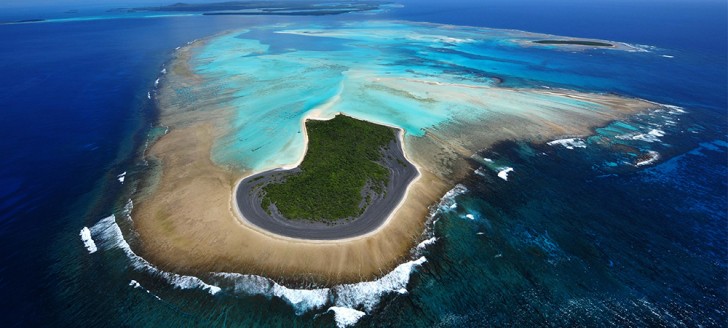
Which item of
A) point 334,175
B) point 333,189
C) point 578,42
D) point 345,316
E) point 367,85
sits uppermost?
point 578,42

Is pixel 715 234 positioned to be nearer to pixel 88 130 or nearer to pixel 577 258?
pixel 577 258

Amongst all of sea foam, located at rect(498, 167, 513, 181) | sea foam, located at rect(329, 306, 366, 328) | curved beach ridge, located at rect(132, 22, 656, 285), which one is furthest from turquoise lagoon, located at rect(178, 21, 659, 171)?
sea foam, located at rect(329, 306, 366, 328)

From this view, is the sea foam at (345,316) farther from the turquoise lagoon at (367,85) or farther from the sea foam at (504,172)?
the sea foam at (504,172)

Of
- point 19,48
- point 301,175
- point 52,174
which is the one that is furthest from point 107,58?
point 301,175

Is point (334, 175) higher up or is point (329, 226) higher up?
point (334, 175)

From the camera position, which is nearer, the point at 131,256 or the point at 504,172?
the point at 131,256

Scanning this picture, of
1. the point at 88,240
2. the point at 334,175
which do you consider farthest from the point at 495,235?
the point at 88,240

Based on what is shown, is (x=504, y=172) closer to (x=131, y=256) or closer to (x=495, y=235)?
(x=495, y=235)

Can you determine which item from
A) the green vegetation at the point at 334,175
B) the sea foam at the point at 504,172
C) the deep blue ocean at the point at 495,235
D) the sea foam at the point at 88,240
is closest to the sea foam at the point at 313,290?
the deep blue ocean at the point at 495,235

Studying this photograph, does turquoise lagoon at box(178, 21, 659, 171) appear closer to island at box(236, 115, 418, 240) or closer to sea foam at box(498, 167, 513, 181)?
island at box(236, 115, 418, 240)
